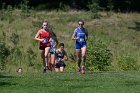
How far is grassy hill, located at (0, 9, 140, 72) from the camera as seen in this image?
32.0 m

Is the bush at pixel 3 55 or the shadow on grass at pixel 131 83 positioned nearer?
the shadow on grass at pixel 131 83

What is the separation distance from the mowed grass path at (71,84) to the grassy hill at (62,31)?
10407 mm

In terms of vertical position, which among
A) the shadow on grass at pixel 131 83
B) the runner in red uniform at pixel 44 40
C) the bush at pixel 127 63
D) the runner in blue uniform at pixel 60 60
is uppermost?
the runner in red uniform at pixel 44 40

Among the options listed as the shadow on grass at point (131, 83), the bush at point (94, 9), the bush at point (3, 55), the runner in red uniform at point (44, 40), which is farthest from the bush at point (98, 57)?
the bush at point (94, 9)

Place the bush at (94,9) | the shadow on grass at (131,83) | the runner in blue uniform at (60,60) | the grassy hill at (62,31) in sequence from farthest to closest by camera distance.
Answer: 1. the bush at (94,9)
2. the grassy hill at (62,31)
3. the runner in blue uniform at (60,60)
4. the shadow on grass at (131,83)

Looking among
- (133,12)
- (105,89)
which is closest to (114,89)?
(105,89)

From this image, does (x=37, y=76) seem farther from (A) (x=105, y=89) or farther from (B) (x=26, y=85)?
(A) (x=105, y=89)

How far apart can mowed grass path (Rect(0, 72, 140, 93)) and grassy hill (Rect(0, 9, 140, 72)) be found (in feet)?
34.1

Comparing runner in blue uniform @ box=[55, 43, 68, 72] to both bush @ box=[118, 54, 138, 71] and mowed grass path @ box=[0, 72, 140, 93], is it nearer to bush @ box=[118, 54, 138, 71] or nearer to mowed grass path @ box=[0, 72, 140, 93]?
mowed grass path @ box=[0, 72, 140, 93]

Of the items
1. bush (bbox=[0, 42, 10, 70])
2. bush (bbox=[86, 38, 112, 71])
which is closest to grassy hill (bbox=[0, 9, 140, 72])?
bush (bbox=[0, 42, 10, 70])

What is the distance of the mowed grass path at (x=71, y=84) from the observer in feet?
50.1

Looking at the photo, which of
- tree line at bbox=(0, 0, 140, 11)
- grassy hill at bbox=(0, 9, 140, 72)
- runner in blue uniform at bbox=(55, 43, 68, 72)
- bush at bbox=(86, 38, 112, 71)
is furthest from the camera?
tree line at bbox=(0, 0, 140, 11)

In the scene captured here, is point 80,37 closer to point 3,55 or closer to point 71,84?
point 71,84

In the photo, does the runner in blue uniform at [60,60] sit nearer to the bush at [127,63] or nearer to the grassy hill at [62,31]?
the bush at [127,63]
